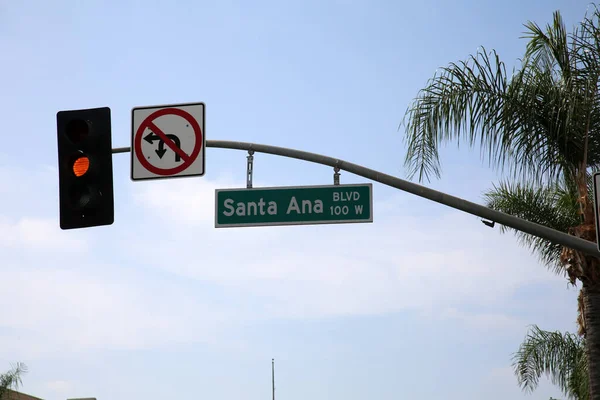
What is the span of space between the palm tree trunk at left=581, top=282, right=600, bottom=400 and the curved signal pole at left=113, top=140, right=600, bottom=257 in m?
6.49

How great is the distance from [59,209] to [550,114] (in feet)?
29.2

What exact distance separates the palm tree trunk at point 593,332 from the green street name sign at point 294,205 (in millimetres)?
6877

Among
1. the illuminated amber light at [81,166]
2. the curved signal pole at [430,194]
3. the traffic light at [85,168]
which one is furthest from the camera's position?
the illuminated amber light at [81,166]

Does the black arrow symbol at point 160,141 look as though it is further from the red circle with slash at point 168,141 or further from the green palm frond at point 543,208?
the green palm frond at point 543,208

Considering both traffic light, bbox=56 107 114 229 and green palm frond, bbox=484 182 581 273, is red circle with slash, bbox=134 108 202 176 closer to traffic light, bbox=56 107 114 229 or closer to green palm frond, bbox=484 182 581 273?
traffic light, bbox=56 107 114 229

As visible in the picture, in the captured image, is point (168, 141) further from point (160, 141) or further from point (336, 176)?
point (336, 176)

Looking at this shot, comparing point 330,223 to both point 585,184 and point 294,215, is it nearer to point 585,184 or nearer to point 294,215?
point 294,215

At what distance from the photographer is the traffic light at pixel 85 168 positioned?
436 inches

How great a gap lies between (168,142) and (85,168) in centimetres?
124

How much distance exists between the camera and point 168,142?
38.8ft

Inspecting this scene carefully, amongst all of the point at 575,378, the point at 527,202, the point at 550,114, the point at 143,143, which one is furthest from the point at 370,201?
the point at 575,378

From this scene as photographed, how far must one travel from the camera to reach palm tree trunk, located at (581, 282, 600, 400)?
1611cm

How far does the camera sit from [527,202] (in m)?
19.5

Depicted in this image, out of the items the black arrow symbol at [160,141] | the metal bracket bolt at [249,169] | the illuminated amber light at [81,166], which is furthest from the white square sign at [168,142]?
the illuminated amber light at [81,166]
